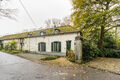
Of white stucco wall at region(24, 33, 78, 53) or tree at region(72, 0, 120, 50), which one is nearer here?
tree at region(72, 0, 120, 50)

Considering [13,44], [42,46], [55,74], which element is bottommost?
[55,74]

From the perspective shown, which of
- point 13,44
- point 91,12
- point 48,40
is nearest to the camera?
point 91,12

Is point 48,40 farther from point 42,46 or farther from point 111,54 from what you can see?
point 111,54

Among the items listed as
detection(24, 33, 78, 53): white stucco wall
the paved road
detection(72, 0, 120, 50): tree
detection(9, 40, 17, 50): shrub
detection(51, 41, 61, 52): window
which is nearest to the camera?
the paved road

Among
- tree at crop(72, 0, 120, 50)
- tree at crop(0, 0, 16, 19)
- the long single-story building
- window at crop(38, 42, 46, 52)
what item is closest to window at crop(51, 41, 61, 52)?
the long single-story building

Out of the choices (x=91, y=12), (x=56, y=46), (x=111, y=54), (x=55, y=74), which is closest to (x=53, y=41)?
(x=56, y=46)

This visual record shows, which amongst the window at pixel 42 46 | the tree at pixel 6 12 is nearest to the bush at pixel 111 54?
the window at pixel 42 46

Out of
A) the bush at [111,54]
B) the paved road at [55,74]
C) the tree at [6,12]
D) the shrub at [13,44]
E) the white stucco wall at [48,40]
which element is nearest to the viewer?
the paved road at [55,74]

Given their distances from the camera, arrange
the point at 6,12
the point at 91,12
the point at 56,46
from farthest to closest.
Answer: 1. the point at 56,46
2. the point at 91,12
3. the point at 6,12

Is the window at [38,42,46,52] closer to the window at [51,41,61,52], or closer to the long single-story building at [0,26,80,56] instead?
the long single-story building at [0,26,80,56]

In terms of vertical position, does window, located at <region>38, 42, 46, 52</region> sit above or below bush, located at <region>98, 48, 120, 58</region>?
above

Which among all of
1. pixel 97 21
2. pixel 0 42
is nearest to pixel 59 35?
pixel 97 21

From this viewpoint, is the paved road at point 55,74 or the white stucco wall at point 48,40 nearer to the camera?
the paved road at point 55,74

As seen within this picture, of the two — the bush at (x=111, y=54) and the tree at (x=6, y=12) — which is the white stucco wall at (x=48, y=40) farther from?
the tree at (x=6, y=12)
